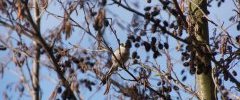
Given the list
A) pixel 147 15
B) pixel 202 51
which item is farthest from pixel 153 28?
pixel 202 51

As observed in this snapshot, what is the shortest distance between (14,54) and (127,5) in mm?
905

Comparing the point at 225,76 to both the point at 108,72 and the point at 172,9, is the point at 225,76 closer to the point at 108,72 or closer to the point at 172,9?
the point at 172,9

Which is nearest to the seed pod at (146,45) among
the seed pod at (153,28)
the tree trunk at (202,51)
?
the seed pod at (153,28)

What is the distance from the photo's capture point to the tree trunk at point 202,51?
14.6 feet

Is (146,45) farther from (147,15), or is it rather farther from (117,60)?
(117,60)

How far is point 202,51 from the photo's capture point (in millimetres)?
4434

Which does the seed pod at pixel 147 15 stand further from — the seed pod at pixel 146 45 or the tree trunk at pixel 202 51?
the tree trunk at pixel 202 51

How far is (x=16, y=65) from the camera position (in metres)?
4.01

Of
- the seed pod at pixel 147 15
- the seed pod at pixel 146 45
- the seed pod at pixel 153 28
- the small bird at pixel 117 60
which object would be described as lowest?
the small bird at pixel 117 60

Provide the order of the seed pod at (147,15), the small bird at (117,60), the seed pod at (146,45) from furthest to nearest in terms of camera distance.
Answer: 1. the seed pod at (146,45)
2. the seed pod at (147,15)
3. the small bird at (117,60)

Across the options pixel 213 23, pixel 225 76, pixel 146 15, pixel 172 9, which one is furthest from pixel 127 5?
pixel 225 76

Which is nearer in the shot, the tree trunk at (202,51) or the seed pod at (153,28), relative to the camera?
the seed pod at (153,28)

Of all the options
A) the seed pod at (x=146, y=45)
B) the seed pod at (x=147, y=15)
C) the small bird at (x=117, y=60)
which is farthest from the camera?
the seed pod at (x=146, y=45)

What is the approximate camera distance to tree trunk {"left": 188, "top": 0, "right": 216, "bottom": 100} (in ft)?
14.6
